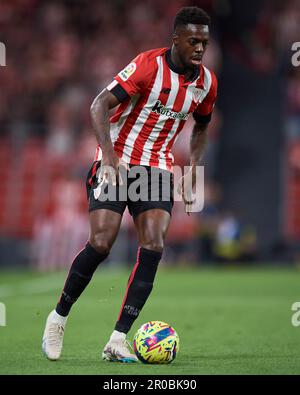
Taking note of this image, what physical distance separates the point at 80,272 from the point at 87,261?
0.29 feet

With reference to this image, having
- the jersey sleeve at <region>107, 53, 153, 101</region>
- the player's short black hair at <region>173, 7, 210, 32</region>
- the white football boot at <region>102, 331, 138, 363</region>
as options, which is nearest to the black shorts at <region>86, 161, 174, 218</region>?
the jersey sleeve at <region>107, 53, 153, 101</region>

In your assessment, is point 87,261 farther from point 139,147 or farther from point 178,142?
point 178,142

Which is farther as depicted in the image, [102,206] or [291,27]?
[291,27]

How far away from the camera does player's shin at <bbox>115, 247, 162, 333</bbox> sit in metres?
5.20

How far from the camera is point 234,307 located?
8.96 metres

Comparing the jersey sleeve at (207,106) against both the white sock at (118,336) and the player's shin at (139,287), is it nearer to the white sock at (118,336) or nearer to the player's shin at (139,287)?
the player's shin at (139,287)

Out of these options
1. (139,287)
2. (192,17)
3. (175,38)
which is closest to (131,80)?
(175,38)

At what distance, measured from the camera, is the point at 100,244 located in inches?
203

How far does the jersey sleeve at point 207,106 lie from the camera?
18.6 ft

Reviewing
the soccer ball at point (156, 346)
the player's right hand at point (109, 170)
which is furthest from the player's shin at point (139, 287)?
the player's right hand at point (109, 170)

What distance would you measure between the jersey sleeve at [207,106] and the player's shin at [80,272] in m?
1.26

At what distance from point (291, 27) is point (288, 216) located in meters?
4.01
